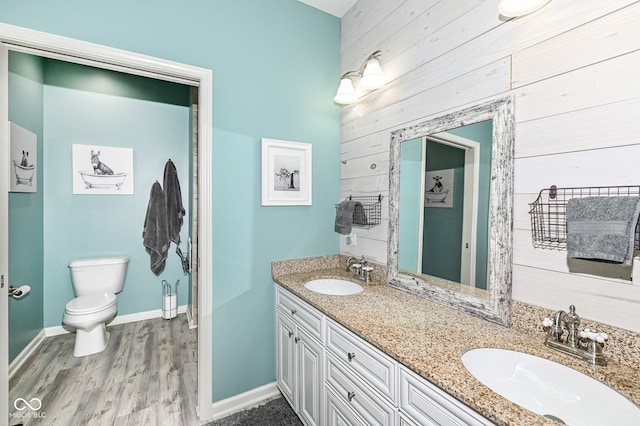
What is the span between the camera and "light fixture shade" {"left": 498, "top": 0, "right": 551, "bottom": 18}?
1072 mm

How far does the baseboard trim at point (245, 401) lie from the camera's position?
1.86 meters

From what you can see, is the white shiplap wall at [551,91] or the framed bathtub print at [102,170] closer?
the white shiplap wall at [551,91]

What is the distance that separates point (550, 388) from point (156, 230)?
3351 millimetres

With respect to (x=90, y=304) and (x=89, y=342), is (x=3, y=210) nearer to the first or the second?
(x=90, y=304)

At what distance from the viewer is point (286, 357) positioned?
190 cm

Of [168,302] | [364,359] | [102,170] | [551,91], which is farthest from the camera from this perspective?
[168,302]

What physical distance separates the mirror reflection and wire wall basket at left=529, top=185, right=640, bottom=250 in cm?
20

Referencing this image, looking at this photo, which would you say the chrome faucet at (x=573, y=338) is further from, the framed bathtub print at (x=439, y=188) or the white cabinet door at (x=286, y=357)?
the white cabinet door at (x=286, y=357)

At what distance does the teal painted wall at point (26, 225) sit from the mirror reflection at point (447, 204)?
9.25 feet

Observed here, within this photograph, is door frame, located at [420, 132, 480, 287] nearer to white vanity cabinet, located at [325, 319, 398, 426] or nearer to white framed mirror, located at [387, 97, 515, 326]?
white framed mirror, located at [387, 97, 515, 326]

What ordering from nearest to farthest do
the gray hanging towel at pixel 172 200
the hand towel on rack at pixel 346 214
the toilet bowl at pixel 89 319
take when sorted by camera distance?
1. the hand towel on rack at pixel 346 214
2. the toilet bowl at pixel 89 319
3. the gray hanging towel at pixel 172 200

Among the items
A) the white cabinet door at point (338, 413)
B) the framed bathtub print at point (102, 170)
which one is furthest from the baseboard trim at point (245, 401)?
the framed bathtub print at point (102, 170)

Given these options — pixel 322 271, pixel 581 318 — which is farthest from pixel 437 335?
pixel 322 271

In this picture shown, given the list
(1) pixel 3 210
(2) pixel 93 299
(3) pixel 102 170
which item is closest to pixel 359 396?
(1) pixel 3 210
